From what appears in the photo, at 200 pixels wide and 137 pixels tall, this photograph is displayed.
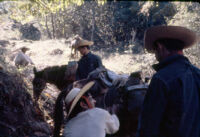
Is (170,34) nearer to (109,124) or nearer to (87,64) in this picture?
(109,124)

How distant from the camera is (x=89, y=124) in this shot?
2.11 meters

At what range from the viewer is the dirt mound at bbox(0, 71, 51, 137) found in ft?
9.85

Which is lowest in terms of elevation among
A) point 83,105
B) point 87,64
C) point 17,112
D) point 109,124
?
point 17,112

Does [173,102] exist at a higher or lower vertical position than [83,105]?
higher

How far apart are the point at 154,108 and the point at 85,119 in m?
0.89

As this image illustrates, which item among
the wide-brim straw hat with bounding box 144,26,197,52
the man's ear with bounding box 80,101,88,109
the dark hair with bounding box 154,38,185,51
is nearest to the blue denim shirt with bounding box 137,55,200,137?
the dark hair with bounding box 154,38,185,51

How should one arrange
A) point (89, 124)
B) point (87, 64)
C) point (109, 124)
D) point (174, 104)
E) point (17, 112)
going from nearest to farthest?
point (174, 104), point (89, 124), point (109, 124), point (17, 112), point (87, 64)

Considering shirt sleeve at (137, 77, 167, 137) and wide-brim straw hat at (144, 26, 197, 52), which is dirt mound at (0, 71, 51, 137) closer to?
shirt sleeve at (137, 77, 167, 137)

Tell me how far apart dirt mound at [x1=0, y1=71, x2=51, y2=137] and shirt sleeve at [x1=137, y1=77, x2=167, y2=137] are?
2.19 meters

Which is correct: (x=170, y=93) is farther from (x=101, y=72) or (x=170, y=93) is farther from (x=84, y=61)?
(x=84, y=61)

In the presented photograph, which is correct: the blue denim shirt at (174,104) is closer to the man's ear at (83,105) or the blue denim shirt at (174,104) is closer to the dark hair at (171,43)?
the dark hair at (171,43)

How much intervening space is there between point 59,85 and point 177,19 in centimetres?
846

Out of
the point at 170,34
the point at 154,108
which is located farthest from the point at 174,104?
the point at 170,34

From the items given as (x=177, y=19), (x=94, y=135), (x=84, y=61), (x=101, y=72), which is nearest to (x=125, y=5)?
(x=177, y=19)
